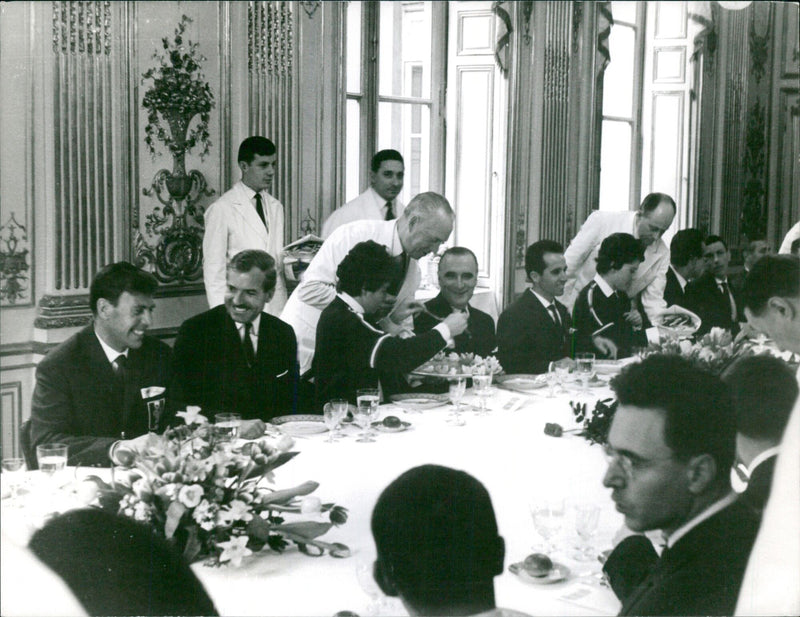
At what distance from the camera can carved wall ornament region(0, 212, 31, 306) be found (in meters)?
2.34

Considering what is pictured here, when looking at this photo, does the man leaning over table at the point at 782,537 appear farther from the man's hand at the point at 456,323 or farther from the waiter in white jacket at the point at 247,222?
the waiter in white jacket at the point at 247,222

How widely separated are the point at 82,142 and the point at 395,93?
1716 millimetres

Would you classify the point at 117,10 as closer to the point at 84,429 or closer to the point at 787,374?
the point at 84,429

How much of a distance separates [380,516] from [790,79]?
203 centimetres

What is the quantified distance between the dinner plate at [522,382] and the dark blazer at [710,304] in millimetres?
637

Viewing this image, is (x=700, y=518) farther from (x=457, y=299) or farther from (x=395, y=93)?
(x=395, y=93)

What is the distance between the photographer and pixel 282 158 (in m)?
4.39

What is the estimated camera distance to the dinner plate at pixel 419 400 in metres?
3.42

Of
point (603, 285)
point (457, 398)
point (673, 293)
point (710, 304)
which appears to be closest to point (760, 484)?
point (457, 398)

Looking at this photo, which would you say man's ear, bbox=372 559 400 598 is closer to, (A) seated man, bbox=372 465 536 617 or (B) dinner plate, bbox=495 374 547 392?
(A) seated man, bbox=372 465 536 617

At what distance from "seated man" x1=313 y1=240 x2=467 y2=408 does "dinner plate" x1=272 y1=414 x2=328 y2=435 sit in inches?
8.8

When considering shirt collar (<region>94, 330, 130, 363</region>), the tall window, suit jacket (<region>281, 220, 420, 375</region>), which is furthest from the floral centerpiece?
the tall window

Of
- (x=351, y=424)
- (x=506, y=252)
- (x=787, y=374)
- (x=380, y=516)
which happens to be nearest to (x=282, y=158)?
(x=506, y=252)

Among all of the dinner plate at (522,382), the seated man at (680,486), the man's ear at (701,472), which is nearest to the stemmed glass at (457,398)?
the dinner plate at (522,382)
